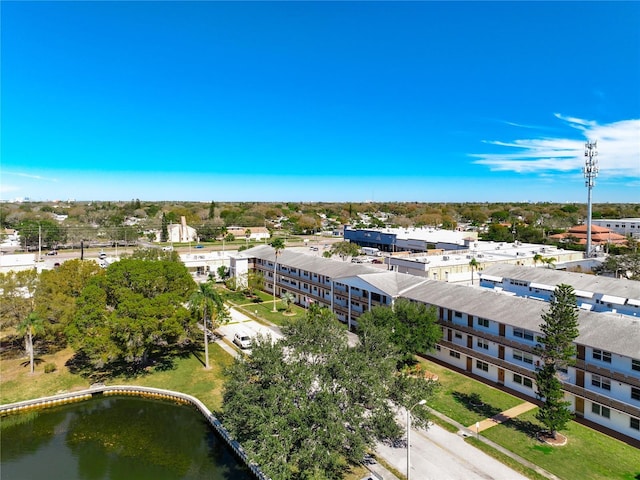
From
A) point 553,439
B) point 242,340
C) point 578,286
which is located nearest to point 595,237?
point 578,286

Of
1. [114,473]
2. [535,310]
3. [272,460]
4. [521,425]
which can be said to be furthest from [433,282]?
[114,473]

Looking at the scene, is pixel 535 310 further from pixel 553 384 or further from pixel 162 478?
pixel 162 478

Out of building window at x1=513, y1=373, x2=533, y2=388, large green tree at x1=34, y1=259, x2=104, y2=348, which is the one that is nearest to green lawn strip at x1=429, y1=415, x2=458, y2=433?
building window at x1=513, y1=373, x2=533, y2=388

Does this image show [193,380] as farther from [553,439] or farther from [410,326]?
[553,439]

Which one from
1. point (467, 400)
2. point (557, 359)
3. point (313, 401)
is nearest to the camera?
point (313, 401)

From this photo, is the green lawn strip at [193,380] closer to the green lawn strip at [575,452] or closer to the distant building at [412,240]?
the green lawn strip at [575,452]

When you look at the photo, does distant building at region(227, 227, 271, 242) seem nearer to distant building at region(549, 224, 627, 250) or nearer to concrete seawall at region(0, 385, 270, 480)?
distant building at region(549, 224, 627, 250)
